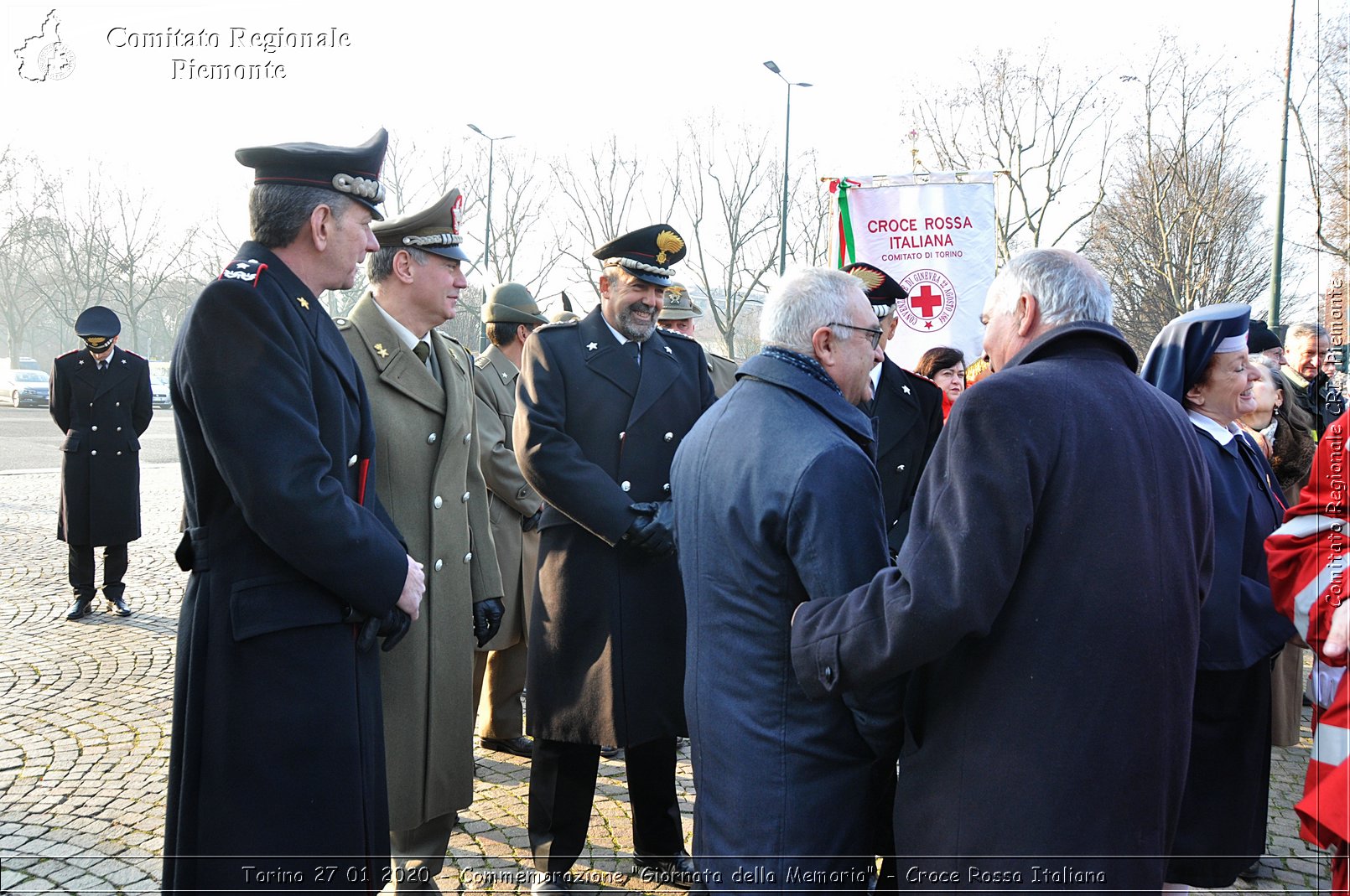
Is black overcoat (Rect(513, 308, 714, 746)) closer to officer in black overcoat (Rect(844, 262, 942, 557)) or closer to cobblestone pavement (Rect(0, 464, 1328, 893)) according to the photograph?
cobblestone pavement (Rect(0, 464, 1328, 893))

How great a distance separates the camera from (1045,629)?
200 cm

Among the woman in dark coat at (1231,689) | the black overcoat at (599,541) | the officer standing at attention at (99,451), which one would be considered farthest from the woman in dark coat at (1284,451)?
the officer standing at attention at (99,451)

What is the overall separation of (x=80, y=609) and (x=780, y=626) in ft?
22.9

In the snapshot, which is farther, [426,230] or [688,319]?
[688,319]

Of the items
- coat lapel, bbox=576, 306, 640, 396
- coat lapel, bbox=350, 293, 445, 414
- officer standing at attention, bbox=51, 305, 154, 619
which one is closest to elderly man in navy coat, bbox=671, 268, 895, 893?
coat lapel, bbox=350, 293, 445, 414

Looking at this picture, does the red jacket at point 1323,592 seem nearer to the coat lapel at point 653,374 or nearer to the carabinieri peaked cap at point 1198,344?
the carabinieri peaked cap at point 1198,344

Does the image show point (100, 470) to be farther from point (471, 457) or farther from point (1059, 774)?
point (1059, 774)

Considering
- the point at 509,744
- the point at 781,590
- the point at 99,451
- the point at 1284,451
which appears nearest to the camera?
the point at 781,590

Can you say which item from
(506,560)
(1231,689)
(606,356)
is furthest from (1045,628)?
(506,560)

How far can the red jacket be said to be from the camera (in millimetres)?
2182

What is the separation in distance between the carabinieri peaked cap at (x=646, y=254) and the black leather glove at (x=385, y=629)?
1658 mm

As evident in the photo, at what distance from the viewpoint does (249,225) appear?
2557mm

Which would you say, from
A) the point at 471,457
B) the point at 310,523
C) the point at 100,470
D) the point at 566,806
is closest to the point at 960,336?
the point at 471,457

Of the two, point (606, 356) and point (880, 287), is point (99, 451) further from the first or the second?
point (880, 287)
